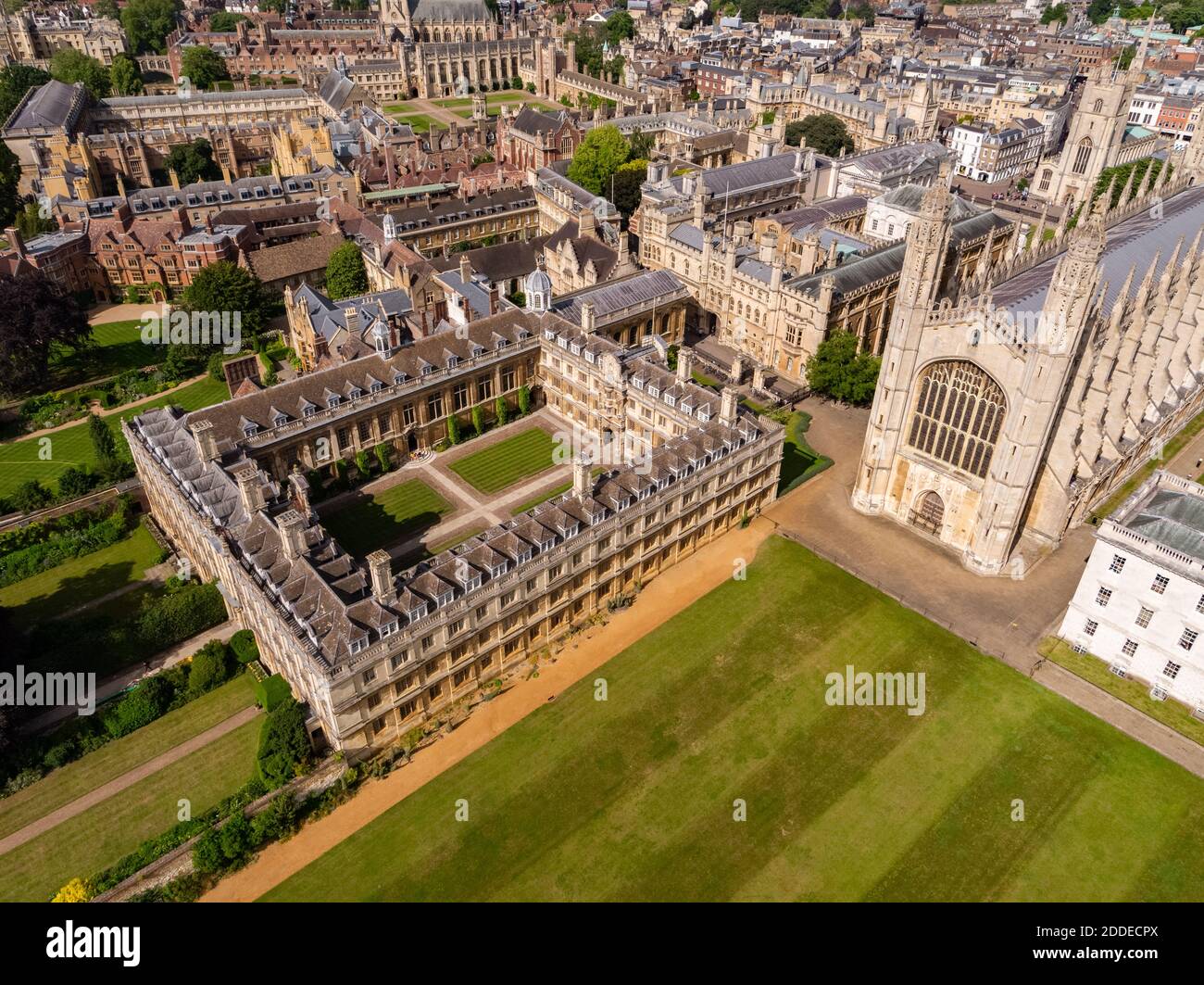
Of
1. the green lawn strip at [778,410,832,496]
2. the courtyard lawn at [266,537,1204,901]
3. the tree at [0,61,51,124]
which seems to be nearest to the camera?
the courtyard lawn at [266,537,1204,901]

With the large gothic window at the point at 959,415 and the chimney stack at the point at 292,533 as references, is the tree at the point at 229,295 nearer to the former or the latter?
the chimney stack at the point at 292,533

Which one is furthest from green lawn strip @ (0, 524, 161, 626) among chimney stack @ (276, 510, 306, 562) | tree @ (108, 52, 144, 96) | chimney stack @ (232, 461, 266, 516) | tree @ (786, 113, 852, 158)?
tree @ (108, 52, 144, 96)

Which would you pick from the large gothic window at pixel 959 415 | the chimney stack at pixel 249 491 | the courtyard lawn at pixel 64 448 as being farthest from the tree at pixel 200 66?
the large gothic window at pixel 959 415

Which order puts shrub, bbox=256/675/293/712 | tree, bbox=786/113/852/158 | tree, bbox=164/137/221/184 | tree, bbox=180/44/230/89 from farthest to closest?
tree, bbox=180/44/230/89 → tree, bbox=786/113/852/158 → tree, bbox=164/137/221/184 → shrub, bbox=256/675/293/712

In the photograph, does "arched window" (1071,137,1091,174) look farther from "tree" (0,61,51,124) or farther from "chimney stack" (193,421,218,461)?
"tree" (0,61,51,124)

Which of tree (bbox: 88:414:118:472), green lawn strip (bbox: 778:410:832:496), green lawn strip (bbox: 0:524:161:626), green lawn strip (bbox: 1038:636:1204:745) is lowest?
green lawn strip (bbox: 0:524:161:626)

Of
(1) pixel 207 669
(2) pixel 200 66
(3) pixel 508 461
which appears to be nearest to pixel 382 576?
(1) pixel 207 669

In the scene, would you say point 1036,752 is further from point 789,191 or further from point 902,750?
point 789,191
